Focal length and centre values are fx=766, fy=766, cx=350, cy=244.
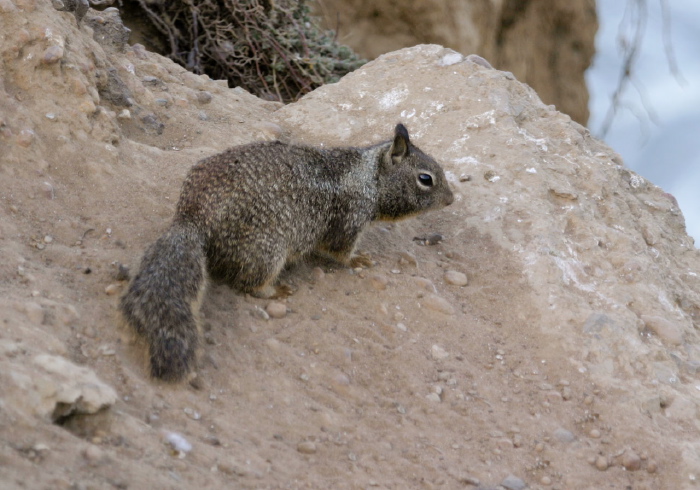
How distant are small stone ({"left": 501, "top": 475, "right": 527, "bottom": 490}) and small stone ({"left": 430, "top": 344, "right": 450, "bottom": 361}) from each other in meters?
0.91

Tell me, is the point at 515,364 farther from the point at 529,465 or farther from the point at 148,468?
the point at 148,468

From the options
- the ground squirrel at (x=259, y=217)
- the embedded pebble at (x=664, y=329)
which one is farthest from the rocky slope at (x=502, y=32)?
the embedded pebble at (x=664, y=329)

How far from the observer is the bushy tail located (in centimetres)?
364

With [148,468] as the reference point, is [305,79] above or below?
above

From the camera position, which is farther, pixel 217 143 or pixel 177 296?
pixel 217 143

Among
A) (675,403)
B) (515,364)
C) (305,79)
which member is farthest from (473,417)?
(305,79)

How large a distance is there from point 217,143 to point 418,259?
188cm

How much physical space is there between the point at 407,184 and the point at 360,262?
73cm

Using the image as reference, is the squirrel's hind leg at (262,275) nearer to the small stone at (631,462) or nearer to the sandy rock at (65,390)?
the sandy rock at (65,390)

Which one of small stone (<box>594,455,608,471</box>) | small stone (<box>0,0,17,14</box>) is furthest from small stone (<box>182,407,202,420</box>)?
small stone (<box>0,0,17,14</box>)

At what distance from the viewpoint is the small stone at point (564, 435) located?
4.11m

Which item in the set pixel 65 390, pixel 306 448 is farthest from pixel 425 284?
pixel 65 390

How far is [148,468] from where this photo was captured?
2959 mm

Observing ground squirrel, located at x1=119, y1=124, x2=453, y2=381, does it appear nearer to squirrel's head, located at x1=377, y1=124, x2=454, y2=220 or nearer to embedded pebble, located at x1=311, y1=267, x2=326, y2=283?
squirrel's head, located at x1=377, y1=124, x2=454, y2=220
